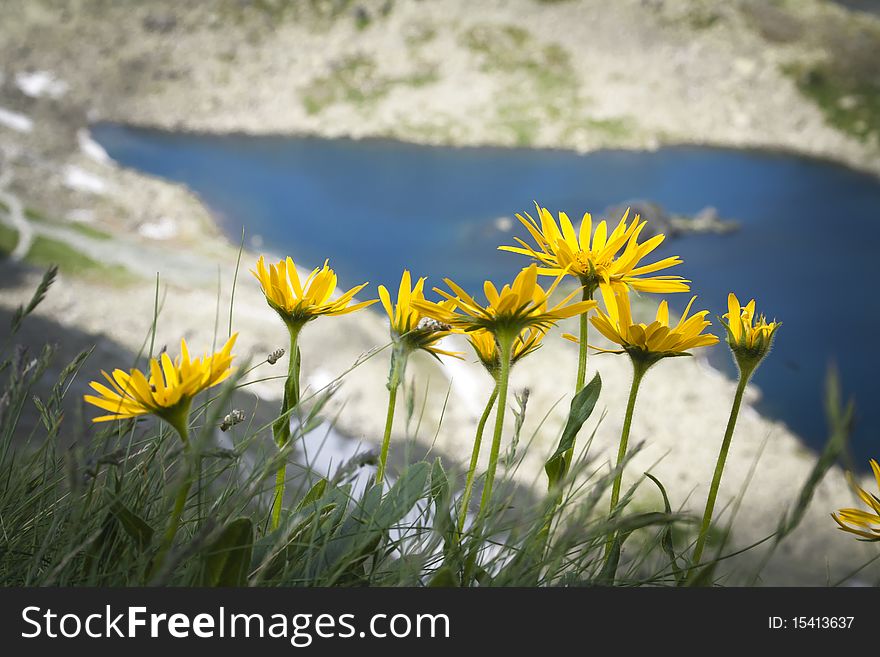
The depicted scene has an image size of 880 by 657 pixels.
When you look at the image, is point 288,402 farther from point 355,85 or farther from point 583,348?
point 355,85

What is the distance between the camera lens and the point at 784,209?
519 inches

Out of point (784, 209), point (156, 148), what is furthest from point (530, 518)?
point (156, 148)

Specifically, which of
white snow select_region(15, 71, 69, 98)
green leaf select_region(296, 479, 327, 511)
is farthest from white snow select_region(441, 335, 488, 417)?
white snow select_region(15, 71, 69, 98)

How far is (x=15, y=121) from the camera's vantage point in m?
14.4

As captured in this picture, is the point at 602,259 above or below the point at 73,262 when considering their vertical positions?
below

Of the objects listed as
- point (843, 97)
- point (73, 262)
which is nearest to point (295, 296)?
point (73, 262)

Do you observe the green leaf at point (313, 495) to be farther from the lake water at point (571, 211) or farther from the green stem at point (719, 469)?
the lake water at point (571, 211)

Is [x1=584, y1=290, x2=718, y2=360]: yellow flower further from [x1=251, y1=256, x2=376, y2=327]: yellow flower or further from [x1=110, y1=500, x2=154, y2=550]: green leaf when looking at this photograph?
[x1=110, y1=500, x2=154, y2=550]: green leaf

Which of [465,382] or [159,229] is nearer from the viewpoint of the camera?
[465,382]

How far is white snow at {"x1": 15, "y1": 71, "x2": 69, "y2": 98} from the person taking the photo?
15.3m

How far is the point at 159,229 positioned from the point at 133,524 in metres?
12.4

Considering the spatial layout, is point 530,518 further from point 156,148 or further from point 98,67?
point 98,67

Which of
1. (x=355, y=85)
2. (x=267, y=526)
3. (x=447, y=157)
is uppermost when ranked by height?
(x=355, y=85)

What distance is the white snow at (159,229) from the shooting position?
462 inches
